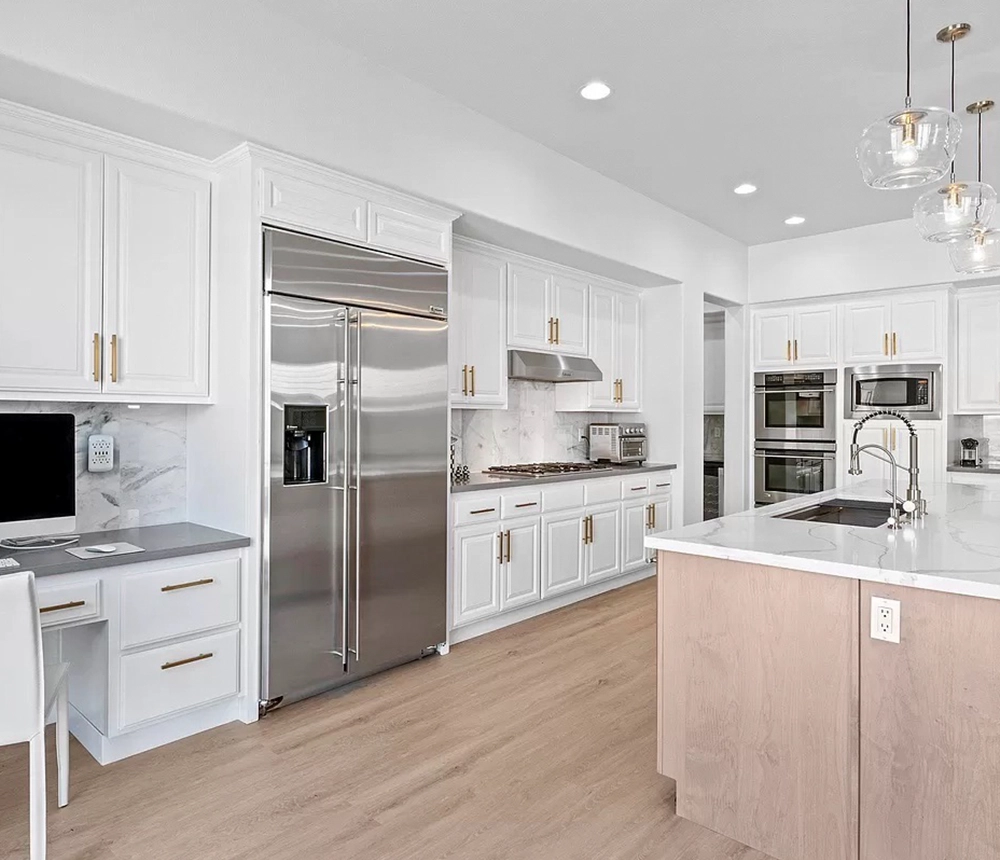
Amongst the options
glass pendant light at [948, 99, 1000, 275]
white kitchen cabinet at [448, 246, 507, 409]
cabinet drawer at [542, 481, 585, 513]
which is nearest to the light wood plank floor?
cabinet drawer at [542, 481, 585, 513]

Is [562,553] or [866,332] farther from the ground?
[866,332]

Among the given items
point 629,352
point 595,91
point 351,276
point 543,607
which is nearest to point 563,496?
point 543,607

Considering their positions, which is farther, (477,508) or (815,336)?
(815,336)

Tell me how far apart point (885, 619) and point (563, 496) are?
2755 mm

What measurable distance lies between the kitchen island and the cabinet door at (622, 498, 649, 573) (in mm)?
2761

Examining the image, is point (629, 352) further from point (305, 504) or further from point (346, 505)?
point (305, 504)

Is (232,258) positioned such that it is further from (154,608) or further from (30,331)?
(154,608)

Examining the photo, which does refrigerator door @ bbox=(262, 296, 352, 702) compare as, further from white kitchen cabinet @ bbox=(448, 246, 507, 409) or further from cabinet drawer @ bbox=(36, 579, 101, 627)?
white kitchen cabinet @ bbox=(448, 246, 507, 409)

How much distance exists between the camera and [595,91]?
3445 mm

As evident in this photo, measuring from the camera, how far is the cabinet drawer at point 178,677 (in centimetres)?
255

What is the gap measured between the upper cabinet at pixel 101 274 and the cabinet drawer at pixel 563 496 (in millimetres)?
2166

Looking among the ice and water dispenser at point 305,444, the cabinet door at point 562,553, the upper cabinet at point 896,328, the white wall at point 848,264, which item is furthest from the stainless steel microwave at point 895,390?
the ice and water dispenser at point 305,444

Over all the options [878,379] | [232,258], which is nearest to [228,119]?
[232,258]

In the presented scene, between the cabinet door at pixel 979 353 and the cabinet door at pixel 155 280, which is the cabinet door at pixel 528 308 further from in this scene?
the cabinet door at pixel 979 353
